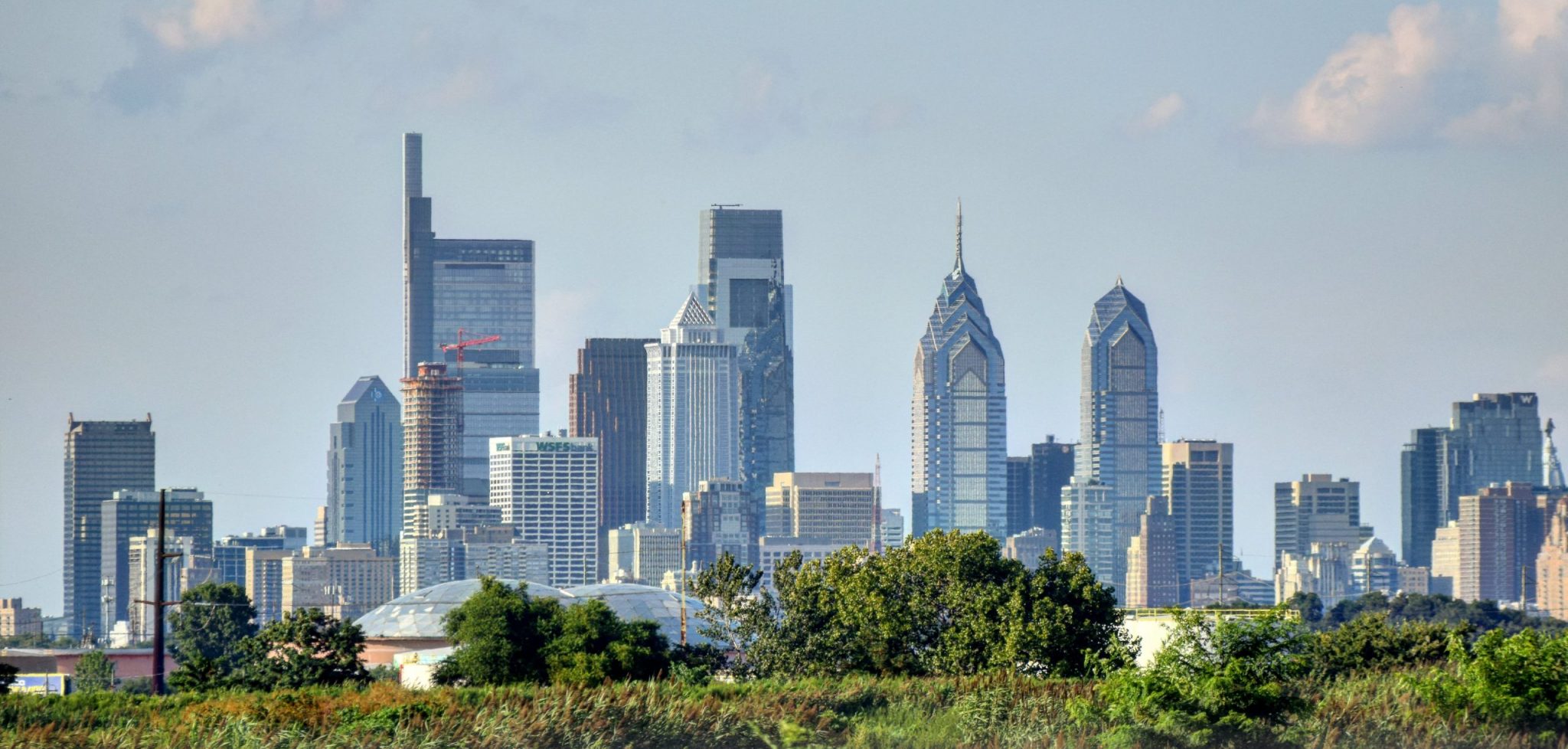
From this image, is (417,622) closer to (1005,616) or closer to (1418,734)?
(1005,616)

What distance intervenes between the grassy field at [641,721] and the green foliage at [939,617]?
27.5 metres

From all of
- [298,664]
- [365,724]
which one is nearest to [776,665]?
[298,664]

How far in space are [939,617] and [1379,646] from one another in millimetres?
26371

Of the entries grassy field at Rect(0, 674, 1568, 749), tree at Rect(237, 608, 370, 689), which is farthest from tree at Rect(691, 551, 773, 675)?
grassy field at Rect(0, 674, 1568, 749)

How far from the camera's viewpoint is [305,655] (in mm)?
81062

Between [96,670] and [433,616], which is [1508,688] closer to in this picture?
[96,670]

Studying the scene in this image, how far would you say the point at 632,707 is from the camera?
4566cm

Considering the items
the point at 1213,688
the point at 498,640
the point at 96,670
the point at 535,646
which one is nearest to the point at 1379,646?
the point at 535,646

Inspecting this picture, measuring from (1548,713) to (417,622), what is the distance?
5635 inches

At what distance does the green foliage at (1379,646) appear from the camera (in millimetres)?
89312

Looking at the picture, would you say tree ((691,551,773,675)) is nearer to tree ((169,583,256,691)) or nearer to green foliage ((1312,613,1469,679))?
green foliage ((1312,613,1469,679))

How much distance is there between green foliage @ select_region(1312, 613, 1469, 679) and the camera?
293 feet

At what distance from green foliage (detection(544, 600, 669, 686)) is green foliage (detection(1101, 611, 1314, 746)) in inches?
1483

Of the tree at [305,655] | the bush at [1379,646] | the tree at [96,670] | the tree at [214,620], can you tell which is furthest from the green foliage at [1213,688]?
the tree at [214,620]
